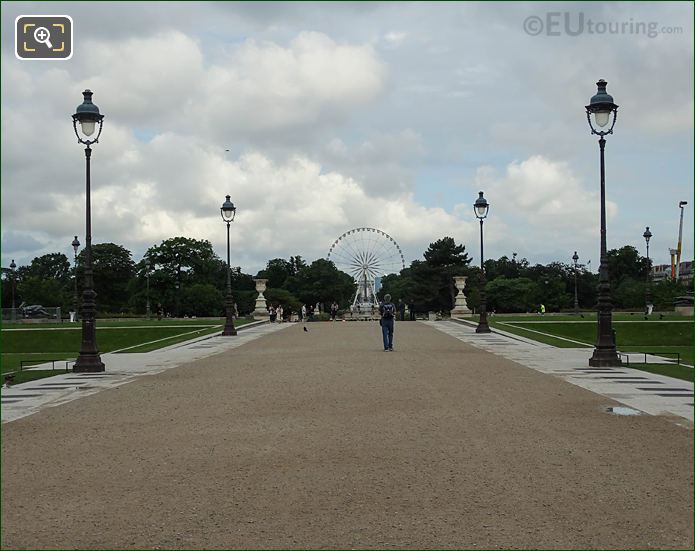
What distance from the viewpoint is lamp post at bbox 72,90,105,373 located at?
73.5 ft

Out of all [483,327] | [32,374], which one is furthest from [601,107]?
[483,327]

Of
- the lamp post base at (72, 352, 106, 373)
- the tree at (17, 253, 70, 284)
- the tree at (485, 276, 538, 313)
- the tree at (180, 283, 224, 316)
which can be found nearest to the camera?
the lamp post base at (72, 352, 106, 373)

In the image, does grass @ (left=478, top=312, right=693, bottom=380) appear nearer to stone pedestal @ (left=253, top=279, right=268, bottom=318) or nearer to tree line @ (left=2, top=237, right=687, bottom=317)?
stone pedestal @ (left=253, top=279, right=268, bottom=318)

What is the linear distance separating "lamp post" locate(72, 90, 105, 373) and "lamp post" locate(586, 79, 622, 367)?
12.8 m

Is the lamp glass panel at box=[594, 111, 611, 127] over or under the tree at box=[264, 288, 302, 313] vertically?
over

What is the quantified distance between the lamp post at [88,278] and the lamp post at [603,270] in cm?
1284

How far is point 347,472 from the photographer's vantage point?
9.11m

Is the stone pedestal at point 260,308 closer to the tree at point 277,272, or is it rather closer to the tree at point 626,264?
the tree at point 626,264

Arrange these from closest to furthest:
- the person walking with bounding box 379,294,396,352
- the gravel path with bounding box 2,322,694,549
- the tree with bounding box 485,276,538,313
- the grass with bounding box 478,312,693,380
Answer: the gravel path with bounding box 2,322,694,549 < the person walking with bounding box 379,294,396,352 < the grass with bounding box 478,312,693,380 < the tree with bounding box 485,276,538,313

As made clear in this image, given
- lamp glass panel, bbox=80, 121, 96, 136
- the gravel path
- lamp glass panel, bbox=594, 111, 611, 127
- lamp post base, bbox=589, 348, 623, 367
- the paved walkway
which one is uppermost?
lamp glass panel, bbox=594, 111, 611, 127

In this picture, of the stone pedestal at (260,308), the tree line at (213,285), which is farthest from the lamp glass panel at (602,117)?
the tree line at (213,285)

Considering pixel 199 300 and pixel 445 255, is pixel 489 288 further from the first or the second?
pixel 199 300

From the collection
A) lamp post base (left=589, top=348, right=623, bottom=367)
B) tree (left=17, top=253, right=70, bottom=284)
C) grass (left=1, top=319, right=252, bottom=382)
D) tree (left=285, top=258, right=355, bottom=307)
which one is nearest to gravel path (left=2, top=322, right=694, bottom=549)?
lamp post base (left=589, top=348, right=623, bottom=367)

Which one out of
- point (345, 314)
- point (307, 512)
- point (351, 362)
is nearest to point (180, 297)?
point (345, 314)
